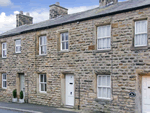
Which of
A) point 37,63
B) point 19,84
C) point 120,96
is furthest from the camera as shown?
point 19,84

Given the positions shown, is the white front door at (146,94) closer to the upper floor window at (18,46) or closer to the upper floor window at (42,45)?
the upper floor window at (42,45)

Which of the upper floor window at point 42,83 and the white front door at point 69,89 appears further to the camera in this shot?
the upper floor window at point 42,83

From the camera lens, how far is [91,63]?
11312 millimetres

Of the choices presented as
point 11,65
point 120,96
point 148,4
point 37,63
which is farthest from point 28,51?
point 148,4

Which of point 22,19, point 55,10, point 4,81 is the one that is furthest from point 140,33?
point 22,19

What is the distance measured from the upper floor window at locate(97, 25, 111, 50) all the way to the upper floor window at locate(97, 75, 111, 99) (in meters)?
1.72

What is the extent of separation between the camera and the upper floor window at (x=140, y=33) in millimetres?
9594

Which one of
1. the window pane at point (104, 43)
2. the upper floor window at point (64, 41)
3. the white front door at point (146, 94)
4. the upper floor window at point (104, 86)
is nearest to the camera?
the white front door at point (146, 94)

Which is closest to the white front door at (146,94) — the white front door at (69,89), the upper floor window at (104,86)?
the upper floor window at (104,86)

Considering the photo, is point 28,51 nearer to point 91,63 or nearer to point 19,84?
point 19,84

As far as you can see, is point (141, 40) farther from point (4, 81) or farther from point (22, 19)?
point (22, 19)

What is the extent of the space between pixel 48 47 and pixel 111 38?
16.4ft

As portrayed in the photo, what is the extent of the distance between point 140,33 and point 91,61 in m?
3.22

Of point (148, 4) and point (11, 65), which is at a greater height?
point (148, 4)
